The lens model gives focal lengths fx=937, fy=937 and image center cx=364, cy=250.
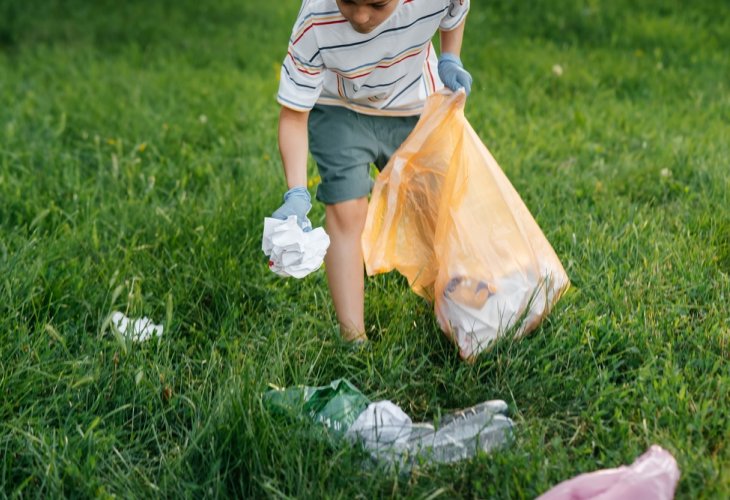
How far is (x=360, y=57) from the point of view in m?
2.33

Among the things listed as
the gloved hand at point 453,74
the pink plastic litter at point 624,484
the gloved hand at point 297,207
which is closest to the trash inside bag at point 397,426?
the pink plastic litter at point 624,484

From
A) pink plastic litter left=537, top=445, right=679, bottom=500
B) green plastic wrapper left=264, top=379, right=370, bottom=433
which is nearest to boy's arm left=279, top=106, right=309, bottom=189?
green plastic wrapper left=264, top=379, right=370, bottom=433

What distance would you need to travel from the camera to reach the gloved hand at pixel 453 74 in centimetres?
249

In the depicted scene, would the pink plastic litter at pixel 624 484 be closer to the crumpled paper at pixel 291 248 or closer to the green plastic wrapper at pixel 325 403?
the green plastic wrapper at pixel 325 403

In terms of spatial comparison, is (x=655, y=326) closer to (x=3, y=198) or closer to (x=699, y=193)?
(x=699, y=193)

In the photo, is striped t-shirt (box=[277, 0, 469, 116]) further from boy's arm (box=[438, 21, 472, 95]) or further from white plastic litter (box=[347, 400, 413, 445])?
white plastic litter (box=[347, 400, 413, 445])

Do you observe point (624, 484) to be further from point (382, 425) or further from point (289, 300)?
point (289, 300)

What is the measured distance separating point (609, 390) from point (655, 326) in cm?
34

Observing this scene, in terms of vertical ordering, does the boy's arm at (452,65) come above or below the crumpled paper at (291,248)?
above

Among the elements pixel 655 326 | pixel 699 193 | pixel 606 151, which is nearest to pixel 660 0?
pixel 606 151

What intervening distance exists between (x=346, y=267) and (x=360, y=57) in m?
0.57

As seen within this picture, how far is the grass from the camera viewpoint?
204cm

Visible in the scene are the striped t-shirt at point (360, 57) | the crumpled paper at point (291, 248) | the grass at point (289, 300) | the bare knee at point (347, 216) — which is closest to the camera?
the grass at point (289, 300)

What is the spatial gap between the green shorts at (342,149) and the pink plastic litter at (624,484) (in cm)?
101
